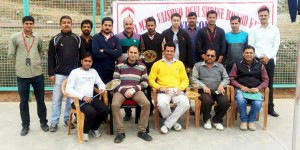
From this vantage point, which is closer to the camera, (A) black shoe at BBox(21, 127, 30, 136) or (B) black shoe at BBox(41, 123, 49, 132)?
(A) black shoe at BBox(21, 127, 30, 136)

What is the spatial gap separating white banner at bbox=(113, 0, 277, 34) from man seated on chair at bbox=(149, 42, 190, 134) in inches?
66.5

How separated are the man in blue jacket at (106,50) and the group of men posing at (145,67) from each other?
16 millimetres

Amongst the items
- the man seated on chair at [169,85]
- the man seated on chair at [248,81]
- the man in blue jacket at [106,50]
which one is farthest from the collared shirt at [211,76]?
the man in blue jacket at [106,50]

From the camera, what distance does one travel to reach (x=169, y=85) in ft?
20.1

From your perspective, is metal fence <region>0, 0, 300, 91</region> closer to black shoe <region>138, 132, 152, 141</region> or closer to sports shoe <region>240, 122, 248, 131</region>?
sports shoe <region>240, 122, 248, 131</region>

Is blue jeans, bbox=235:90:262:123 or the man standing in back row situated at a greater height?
the man standing in back row

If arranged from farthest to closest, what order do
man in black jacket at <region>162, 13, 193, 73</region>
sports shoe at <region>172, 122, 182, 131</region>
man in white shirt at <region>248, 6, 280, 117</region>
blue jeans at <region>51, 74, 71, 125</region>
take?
1. man in white shirt at <region>248, 6, 280, 117</region>
2. man in black jacket at <region>162, 13, 193, 73</region>
3. sports shoe at <region>172, 122, 182, 131</region>
4. blue jeans at <region>51, 74, 71, 125</region>

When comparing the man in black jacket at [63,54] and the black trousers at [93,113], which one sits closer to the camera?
the black trousers at [93,113]

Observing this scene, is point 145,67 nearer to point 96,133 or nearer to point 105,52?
point 105,52

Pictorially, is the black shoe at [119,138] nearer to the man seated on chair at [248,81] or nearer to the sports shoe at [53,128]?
the sports shoe at [53,128]

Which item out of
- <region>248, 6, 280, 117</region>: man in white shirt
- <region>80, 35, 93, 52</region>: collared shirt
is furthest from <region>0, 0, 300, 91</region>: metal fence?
<region>248, 6, 280, 117</region>: man in white shirt

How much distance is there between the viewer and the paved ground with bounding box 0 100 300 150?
5.31 metres

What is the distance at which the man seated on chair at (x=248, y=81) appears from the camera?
606cm

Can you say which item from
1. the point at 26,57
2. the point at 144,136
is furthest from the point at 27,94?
the point at 144,136
